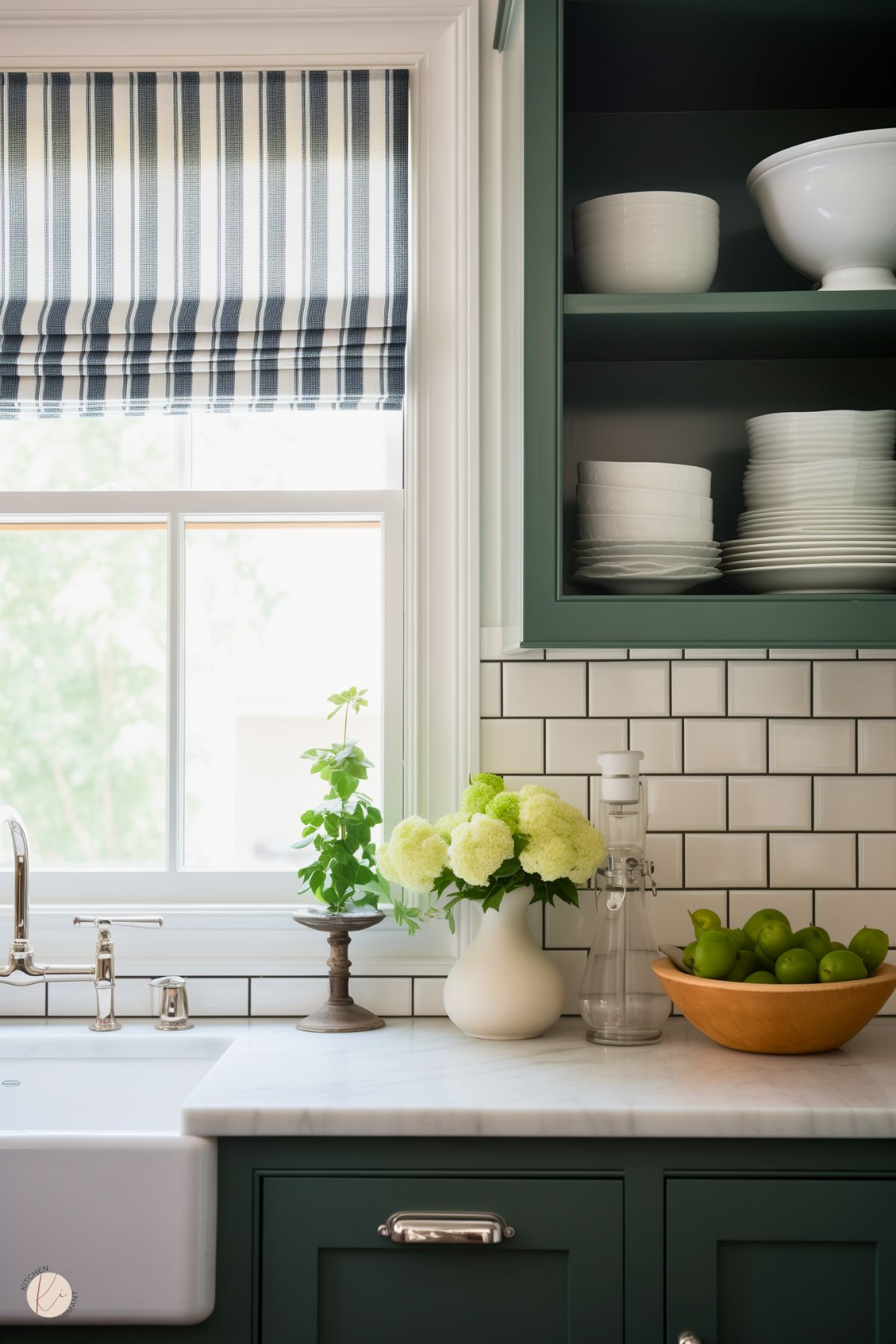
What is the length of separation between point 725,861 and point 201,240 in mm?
1359

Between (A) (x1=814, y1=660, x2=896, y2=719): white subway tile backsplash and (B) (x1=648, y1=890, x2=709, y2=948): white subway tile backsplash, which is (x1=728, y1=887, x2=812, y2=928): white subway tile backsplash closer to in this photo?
(B) (x1=648, y1=890, x2=709, y2=948): white subway tile backsplash

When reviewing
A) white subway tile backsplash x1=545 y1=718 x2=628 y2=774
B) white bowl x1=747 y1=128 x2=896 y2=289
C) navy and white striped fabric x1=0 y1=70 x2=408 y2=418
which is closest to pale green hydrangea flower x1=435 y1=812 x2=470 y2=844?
white subway tile backsplash x1=545 y1=718 x2=628 y2=774

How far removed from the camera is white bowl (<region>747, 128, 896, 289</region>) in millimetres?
1541

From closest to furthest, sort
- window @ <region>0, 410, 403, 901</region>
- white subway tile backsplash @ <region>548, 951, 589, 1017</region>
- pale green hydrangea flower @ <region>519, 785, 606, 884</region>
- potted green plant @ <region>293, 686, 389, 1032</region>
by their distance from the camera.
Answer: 1. pale green hydrangea flower @ <region>519, 785, 606, 884</region>
2. potted green plant @ <region>293, 686, 389, 1032</region>
3. white subway tile backsplash @ <region>548, 951, 589, 1017</region>
4. window @ <region>0, 410, 403, 901</region>

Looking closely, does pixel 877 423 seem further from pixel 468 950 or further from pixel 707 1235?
pixel 707 1235

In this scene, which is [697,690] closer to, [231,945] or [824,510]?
[824,510]

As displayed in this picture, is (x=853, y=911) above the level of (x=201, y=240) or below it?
below

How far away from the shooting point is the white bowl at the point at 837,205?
60.7 inches

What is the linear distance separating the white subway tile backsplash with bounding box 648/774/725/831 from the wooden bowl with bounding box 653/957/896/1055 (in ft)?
1.14

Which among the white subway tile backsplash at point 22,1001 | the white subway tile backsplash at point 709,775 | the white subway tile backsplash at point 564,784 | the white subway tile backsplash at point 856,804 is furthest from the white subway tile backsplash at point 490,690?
the white subway tile backsplash at point 22,1001

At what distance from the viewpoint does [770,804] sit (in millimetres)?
1878

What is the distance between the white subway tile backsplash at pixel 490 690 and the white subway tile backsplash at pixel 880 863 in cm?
65

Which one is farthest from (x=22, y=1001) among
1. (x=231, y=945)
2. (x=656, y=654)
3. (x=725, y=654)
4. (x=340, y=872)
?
(x=725, y=654)

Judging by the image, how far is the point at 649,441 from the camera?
1854 mm
